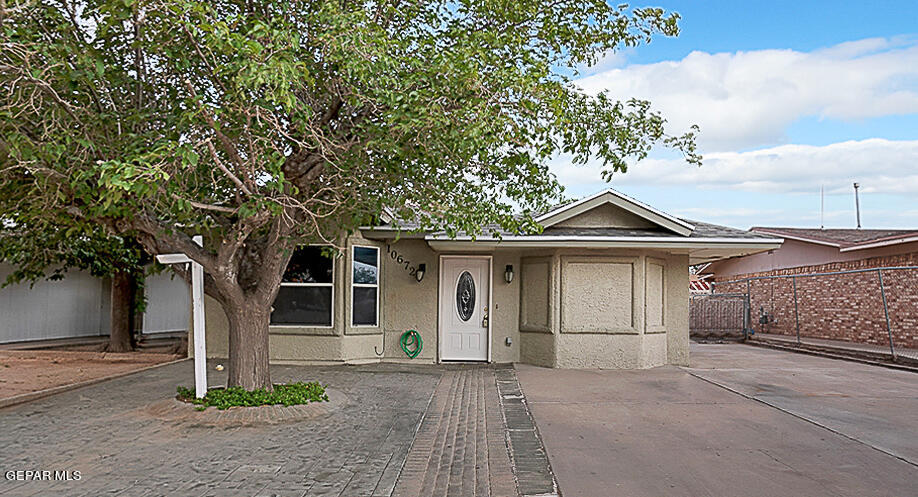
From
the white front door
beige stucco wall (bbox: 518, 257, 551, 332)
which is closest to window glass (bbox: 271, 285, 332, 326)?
the white front door

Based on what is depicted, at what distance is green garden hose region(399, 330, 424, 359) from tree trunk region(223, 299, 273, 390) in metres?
4.78

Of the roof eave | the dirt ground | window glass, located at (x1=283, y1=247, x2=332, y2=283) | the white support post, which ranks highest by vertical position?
the roof eave

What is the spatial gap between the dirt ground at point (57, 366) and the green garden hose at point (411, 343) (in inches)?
188

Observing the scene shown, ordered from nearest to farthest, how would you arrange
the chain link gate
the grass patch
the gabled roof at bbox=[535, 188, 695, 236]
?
the grass patch, the gabled roof at bbox=[535, 188, 695, 236], the chain link gate

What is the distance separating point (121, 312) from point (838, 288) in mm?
17923

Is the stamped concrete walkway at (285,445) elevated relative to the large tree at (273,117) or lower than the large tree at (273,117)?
lower

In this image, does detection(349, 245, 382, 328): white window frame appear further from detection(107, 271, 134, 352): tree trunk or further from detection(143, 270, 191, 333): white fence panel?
detection(143, 270, 191, 333): white fence panel

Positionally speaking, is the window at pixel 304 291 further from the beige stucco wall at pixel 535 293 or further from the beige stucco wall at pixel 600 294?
the beige stucco wall at pixel 600 294

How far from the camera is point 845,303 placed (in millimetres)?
17500

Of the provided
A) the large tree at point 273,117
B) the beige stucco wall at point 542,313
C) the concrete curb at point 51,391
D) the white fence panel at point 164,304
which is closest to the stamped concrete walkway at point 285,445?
the concrete curb at point 51,391

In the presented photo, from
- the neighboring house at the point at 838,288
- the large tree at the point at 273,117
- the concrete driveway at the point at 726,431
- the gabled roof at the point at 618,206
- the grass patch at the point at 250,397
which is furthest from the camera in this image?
the neighboring house at the point at 838,288

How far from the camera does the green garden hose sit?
1293 centimetres

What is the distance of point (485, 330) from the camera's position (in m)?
13.0

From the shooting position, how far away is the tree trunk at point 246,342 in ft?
27.2
